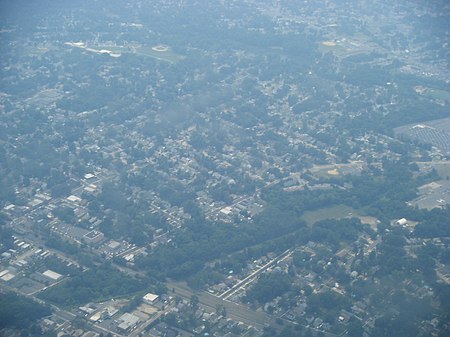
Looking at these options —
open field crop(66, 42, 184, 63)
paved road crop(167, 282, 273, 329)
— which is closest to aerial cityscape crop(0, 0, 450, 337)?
paved road crop(167, 282, 273, 329)

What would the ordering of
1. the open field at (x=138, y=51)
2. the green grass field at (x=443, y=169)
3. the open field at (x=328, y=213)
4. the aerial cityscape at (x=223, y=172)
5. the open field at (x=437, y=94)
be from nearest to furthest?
the aerial cityscape at (x=223, y=172), the open field at (x=328, y=213), the green grass field at (x=443, y=169), the open field at (x=437, y=94), the open field at (x=138, y=51)

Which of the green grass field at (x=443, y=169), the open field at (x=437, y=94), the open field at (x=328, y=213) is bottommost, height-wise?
the open field at (x=437, y=94)

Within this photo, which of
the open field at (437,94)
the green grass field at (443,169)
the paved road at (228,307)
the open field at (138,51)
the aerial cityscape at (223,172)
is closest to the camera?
the paved road at (228,307)

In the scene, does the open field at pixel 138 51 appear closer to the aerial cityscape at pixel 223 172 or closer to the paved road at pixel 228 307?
the aerial cityscape at pixel 223 172

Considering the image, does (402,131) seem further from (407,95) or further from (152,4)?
(152,4)

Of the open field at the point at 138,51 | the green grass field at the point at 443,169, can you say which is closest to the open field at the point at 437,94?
the green grass field at the point at 443,169

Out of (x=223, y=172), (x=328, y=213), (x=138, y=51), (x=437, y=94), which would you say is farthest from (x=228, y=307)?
(x=138, y=51)
